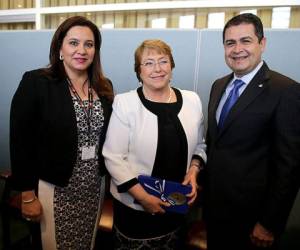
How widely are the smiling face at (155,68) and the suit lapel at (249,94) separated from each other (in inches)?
13.6

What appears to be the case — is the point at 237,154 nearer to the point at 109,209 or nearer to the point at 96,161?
the point at 96,161

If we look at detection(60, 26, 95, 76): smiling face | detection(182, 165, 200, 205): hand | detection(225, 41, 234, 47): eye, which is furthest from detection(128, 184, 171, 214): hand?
detection(225, 41, 234, 47): eye

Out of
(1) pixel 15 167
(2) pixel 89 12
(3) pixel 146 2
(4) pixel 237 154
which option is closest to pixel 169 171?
(4) pixel 237 154

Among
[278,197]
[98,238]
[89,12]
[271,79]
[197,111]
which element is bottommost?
[98,238]

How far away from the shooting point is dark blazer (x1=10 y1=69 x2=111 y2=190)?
142cm

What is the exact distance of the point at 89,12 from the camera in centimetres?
336

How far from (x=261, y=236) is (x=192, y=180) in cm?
40

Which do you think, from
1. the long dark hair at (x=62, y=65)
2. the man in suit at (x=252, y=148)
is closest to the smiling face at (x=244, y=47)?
the man in suit at (x=252, y=148)

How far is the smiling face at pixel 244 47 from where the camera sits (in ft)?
4.50

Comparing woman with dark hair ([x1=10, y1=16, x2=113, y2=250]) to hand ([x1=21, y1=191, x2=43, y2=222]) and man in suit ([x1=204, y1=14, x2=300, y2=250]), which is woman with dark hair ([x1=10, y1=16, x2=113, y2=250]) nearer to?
hand ([x1=21, y1=191, x2=43, y2=222])

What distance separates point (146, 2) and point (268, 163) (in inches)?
88.8

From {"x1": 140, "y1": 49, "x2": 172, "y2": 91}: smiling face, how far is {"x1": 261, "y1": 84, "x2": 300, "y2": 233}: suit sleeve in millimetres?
529

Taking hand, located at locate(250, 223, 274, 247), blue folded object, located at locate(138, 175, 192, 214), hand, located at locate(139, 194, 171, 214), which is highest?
blue folded object, located at locate(138, 175, 192, 214)

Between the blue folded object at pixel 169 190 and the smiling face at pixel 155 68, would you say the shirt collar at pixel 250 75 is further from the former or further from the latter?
the blue folded object at pixel 169 190
